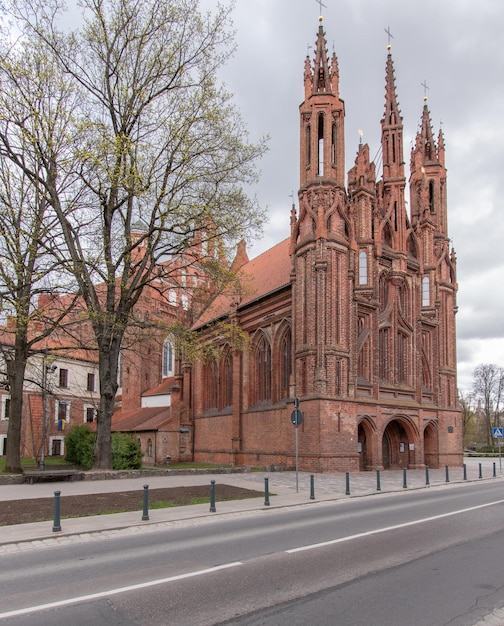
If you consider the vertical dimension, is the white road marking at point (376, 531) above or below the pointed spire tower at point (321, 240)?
below

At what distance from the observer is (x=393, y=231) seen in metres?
32.2

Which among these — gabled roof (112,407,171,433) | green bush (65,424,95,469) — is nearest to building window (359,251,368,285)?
gabled roof (112,407,171,433)

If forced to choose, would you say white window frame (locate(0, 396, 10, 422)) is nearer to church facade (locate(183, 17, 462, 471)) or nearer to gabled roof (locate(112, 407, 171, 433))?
gabled roof (locate(112, 407, 171, 433))

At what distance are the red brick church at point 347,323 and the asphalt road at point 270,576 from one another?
49.3ft

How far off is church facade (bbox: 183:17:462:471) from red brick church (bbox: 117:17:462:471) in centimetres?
7

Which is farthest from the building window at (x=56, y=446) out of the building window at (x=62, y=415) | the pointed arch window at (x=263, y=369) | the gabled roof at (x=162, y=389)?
the pointed arch window at (x=263, y=369)

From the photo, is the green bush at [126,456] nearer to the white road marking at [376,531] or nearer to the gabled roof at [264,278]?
the gabled roof at [264,278]

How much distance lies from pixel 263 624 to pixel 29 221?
62.9ft

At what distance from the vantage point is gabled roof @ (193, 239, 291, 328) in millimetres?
33075

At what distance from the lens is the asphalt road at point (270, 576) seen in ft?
19.1

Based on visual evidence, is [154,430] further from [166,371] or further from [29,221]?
[29,221]

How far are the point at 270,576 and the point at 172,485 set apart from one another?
1248 centimetres

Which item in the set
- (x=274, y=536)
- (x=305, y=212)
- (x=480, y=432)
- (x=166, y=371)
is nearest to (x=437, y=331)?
(x=305, y=212)

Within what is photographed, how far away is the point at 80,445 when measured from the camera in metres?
35.2
